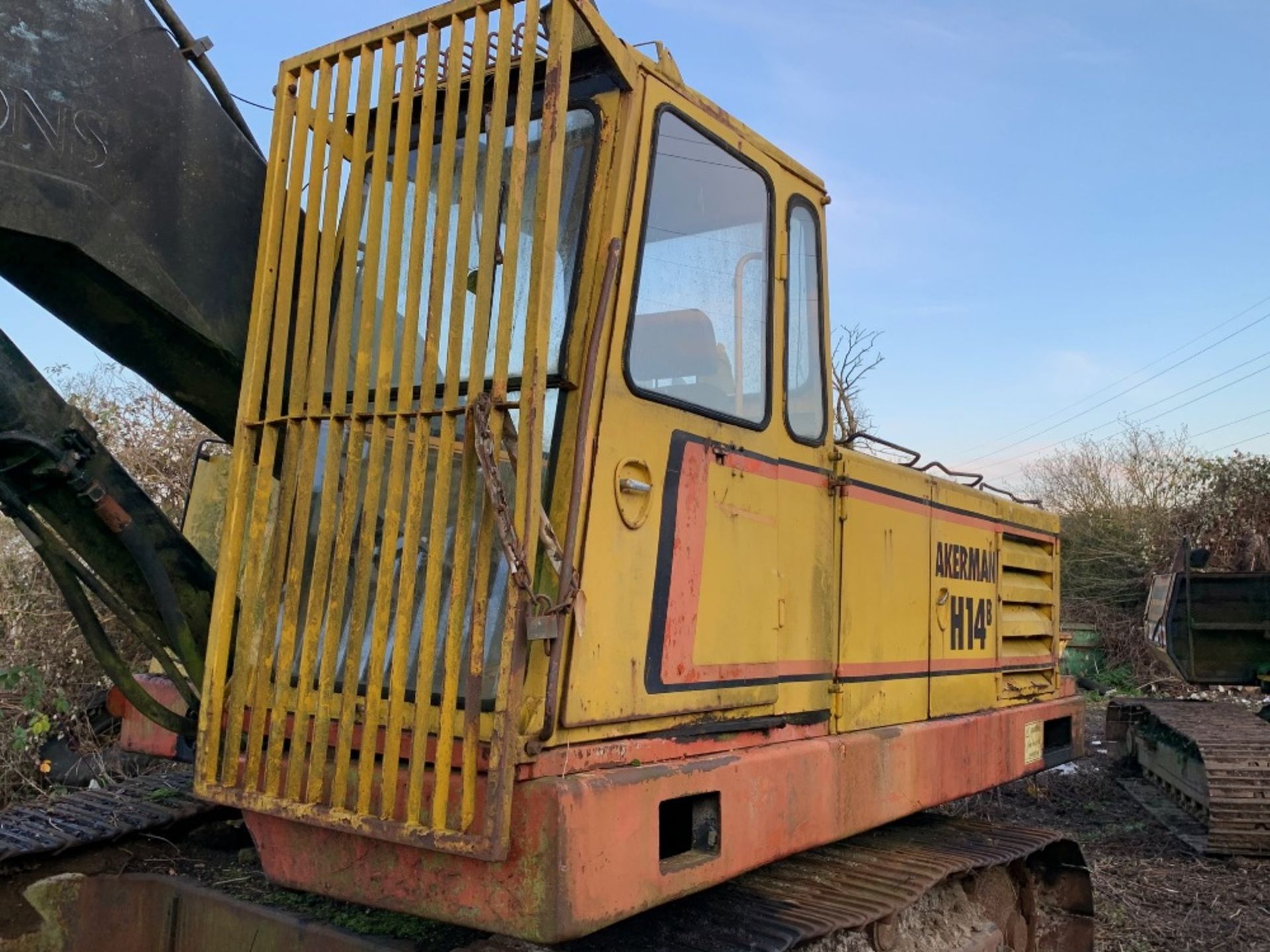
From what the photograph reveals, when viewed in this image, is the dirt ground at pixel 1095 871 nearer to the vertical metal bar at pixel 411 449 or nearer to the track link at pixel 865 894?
the track link at pixel 865 894

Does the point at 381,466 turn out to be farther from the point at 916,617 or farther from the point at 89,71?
the point at 916,617

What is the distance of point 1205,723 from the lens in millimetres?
8516

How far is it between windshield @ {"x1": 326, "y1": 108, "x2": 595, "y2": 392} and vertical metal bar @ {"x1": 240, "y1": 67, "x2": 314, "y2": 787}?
190mm

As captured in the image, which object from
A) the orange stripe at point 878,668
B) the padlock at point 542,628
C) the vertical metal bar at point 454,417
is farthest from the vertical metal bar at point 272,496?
the orange stripe at point 878,668

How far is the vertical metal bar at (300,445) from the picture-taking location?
8.51ft

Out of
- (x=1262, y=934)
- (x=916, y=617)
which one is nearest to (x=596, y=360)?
(x=916, y=617)

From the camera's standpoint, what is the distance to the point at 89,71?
2537 millimetres

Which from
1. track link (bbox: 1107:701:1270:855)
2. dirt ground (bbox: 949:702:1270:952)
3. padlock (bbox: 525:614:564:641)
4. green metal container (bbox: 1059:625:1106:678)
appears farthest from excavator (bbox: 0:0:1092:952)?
green metal container (bbox: 1059:625:1106:678)

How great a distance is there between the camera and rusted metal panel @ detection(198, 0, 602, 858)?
A: 2346 mm

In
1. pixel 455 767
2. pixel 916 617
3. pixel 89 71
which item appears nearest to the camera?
pixel 455 767

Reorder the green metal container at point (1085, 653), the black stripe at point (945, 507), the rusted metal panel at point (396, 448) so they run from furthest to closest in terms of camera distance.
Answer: the green metal container at point (1085, 653), the black stripe at point (945, 507), the rusted metal panel at point (396, 448)

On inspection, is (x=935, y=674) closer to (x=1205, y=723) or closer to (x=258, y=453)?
(x=258, y=453)

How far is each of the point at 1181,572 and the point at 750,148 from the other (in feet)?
27.4

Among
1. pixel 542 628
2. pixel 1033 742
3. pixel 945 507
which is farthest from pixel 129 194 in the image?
pixel 1033 742
